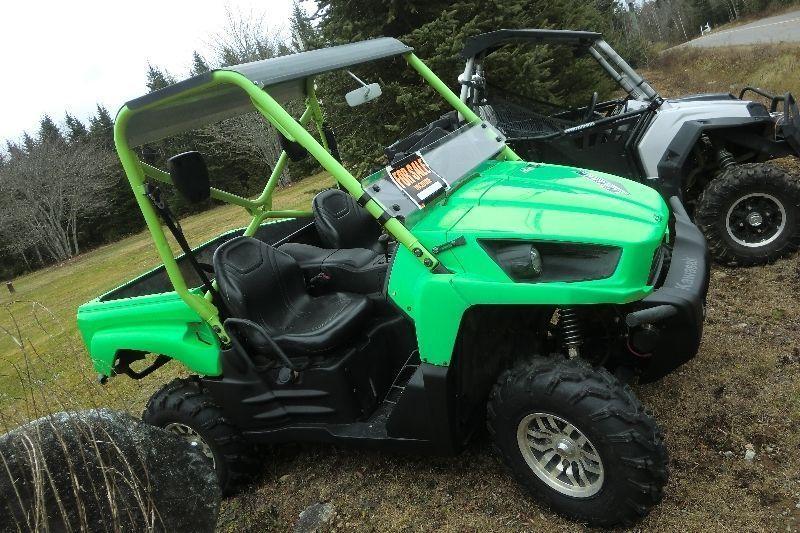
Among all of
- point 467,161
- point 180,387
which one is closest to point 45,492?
point 180,387

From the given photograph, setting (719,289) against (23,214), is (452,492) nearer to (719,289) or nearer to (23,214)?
(719,289)

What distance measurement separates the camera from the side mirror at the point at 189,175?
259 cm

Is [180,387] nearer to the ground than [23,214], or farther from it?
nearer to the ground

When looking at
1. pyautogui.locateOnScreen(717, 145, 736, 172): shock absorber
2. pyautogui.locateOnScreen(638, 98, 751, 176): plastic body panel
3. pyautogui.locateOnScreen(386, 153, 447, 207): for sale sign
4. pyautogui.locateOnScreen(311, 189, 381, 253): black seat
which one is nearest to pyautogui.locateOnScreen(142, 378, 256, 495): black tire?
pyautogui.locateOnScreen(311, 189, 381, 253): black seat

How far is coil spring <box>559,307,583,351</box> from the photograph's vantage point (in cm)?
256

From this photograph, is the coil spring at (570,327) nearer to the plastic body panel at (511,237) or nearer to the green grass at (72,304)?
the plastic body panel at (511,237)

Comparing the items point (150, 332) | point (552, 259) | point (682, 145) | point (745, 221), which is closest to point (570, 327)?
point (552, 259)

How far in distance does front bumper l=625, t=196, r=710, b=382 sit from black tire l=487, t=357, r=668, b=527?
258mm

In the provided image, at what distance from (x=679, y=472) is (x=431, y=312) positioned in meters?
1.37

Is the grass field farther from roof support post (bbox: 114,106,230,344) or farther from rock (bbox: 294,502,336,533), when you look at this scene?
roof support post (bbox: 114,106,230,344)

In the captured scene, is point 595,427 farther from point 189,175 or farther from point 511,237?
point 189,175

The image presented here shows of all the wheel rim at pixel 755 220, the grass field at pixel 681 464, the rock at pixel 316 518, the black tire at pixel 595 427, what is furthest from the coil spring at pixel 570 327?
the wheel rim at pixel 755 220

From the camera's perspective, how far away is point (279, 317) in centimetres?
330

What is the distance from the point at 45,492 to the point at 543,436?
6.51 ft
